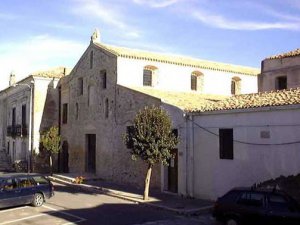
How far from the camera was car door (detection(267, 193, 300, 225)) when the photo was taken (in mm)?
13195

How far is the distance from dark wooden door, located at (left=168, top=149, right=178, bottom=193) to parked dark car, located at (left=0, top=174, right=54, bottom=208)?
652cm

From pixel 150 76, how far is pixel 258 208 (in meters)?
19.3

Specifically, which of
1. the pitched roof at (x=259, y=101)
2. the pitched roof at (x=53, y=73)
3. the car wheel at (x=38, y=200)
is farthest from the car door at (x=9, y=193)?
the pitched roof at (x=53, y=73)

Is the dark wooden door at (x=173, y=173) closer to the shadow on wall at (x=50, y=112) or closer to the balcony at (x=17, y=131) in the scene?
the shadow on wall at (x=50, y=112)

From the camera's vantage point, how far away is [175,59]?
33.5 m

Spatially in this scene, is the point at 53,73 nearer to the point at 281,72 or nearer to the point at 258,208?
the point at 281,72

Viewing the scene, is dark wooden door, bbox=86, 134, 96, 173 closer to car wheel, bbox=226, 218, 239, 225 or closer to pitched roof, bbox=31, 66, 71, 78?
pitched roof, bbox=31, 66, 71, 78

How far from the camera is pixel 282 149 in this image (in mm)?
17969

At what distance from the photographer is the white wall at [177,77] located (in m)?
30.1

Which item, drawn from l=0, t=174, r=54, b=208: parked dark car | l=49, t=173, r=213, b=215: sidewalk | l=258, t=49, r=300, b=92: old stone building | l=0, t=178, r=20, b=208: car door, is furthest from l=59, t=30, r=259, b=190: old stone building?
l=0, t=178, r=20, b=208: car door

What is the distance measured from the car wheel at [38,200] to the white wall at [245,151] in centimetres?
751

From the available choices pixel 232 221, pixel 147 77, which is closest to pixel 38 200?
pixel 232 221

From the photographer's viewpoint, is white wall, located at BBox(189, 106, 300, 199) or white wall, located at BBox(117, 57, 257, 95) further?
white wall, located at BBox(117, 57, 257, 95)

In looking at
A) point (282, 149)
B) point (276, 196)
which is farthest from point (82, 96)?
point (276, 196)
